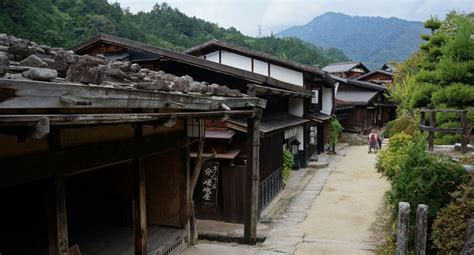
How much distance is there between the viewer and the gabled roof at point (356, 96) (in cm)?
3731

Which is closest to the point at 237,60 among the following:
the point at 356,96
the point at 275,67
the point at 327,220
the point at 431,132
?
the point at 275,67

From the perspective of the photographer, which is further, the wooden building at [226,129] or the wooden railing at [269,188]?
the wooden railing at [269,188]

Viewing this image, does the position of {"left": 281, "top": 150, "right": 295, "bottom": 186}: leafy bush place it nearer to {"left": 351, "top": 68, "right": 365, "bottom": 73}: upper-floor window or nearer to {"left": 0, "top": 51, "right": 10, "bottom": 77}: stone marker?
{"left": 0, "top": 51, "right": 10, "bottom": 77}: stone marker

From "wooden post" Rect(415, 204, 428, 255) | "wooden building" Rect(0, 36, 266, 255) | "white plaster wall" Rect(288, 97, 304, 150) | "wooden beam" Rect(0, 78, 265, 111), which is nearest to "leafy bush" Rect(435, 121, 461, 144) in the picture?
"wooden post" Rect(415, 204, 428, 255)

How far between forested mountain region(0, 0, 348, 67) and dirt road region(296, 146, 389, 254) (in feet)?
110

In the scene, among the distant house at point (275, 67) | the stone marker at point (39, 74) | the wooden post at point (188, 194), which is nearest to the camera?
the stone marker at point (39, 74)

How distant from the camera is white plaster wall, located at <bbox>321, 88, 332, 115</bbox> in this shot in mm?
27641

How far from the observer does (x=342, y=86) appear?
42.0 meters

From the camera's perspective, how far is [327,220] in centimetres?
1227

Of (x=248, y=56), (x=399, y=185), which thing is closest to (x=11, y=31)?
(x=248, y=56)

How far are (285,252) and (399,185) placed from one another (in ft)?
10.1

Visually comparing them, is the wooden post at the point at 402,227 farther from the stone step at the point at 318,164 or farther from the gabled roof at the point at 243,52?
the stone step at the point at 318,164

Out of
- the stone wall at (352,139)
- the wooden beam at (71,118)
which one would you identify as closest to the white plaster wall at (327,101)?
the stone wall at (352,139)

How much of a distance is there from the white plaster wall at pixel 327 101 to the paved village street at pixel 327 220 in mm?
7795
